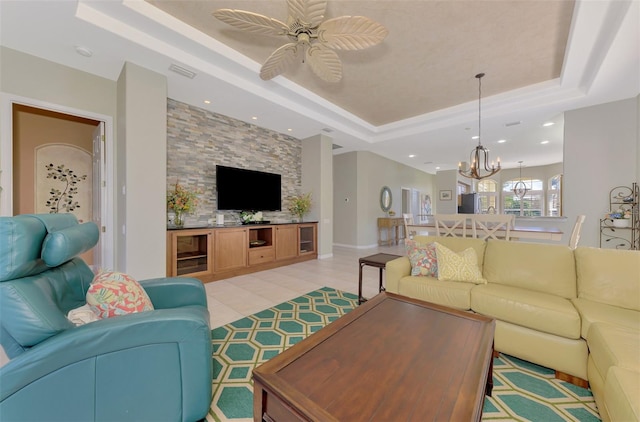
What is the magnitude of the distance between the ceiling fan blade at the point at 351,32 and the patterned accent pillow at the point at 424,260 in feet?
6.90

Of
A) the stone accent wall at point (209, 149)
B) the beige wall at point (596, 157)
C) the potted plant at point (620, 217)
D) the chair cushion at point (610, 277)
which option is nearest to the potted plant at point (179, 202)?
the stone accent wall at point (209, 149)

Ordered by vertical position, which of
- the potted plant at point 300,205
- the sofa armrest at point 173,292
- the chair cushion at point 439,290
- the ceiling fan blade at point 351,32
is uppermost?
the ceiling fan blade at point 351,32

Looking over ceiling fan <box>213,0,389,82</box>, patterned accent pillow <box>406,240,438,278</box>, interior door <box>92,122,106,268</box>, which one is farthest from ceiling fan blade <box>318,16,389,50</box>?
interior door <box>92,122,106,268</box>

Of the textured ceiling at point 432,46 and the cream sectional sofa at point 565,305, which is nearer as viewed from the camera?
the cream sectional sofa at point 565,305

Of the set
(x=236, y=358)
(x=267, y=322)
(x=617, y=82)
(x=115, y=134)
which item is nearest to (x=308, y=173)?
(x=115, y=134)

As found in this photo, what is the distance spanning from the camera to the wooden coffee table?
2.93ft

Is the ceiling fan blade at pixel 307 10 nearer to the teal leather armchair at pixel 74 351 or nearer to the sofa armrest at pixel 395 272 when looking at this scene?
the teal leather armchair at pixel 74 351

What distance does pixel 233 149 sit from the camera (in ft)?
15.8

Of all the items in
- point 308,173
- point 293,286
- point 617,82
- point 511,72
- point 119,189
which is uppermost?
point 511,72

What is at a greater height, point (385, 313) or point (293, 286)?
point (385, 313)

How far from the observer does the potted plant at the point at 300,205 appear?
5665mm

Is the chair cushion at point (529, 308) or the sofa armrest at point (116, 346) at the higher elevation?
the sofa armrest at point (116, 346)

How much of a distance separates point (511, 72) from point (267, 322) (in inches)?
191

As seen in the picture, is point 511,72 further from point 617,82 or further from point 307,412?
point 307,412
